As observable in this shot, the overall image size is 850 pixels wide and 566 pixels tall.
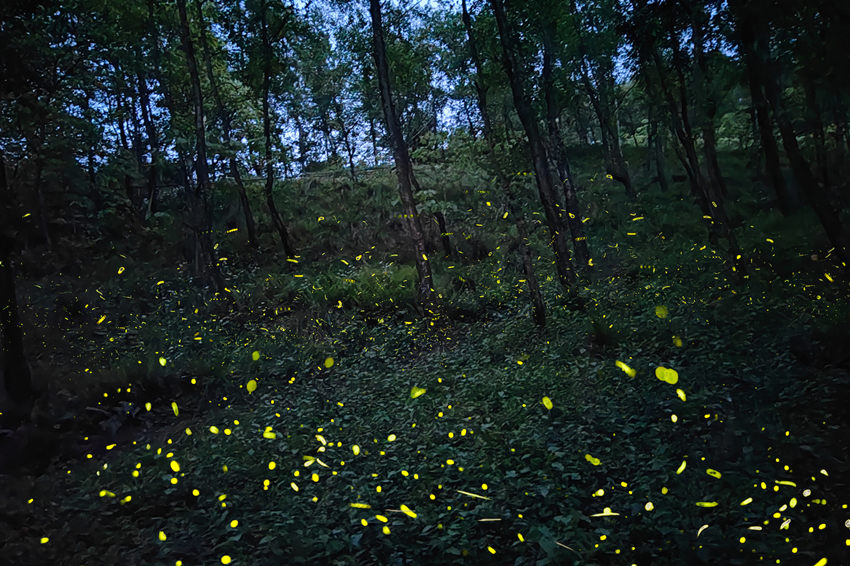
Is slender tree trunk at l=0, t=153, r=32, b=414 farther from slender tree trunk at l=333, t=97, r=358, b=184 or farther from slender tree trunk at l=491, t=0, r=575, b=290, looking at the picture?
slender tree trunk at l=333, t=97, r=358, b=184

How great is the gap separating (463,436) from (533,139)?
691 cm

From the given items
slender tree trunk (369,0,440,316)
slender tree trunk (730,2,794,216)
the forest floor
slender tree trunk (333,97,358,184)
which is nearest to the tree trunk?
slender tree trunk (730,2,794,216)

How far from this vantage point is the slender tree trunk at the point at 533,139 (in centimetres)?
1033

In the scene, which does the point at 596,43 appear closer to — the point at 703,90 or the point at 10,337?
the point at 703,90

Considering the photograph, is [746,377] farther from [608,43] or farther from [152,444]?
[608,43]

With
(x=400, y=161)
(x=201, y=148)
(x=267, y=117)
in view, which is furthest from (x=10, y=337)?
(x=267, y=117)

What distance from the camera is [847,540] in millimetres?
4023

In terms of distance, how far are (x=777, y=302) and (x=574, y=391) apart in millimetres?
4668

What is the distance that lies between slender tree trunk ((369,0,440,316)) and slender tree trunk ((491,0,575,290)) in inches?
126

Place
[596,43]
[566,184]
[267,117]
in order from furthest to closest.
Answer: [596,43] < [267,117] < [566,184]

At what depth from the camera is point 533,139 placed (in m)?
10.7

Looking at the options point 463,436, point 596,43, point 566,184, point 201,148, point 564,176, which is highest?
point 596,43

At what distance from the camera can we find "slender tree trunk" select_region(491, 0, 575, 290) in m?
10.3

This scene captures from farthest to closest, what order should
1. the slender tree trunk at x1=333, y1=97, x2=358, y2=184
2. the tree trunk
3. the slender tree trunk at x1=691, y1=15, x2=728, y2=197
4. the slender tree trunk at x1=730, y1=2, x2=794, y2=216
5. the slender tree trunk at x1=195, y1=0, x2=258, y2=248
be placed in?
1. the slender tree trunk at x1=333, y1=97, x2=358, y2=184
2. the slender tree trunk at x1=195, y1=0, x2=258, y2=248
3. the slender tree trunk at x1=691, y1=15, x2=728, y2=197
4. the slender tree trunk at x1=730, y1=2, x2=794, y2=216
5. the tree trunk
